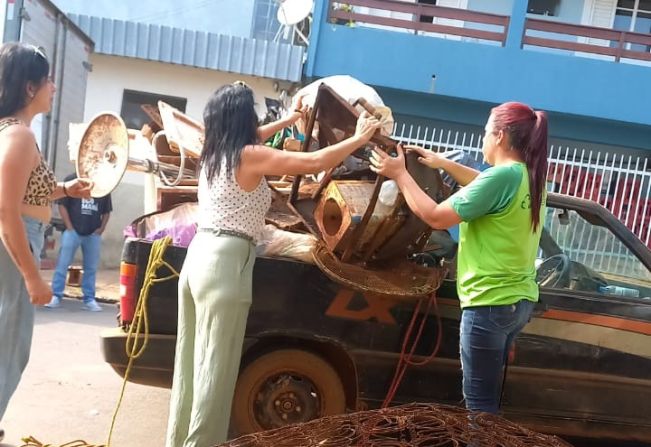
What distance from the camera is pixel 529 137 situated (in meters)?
2.66

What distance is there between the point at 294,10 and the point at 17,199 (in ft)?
27.1

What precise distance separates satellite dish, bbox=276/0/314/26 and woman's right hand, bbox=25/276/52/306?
26.7 feet

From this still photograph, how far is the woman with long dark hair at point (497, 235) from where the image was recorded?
8.57ft

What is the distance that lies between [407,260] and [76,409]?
2.33 meters

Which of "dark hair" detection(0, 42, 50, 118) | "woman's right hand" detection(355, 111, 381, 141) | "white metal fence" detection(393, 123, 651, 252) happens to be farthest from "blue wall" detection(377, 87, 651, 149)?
"dark hair" detection(0, 42, 50, 118)

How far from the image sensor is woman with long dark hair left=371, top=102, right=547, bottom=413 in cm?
261

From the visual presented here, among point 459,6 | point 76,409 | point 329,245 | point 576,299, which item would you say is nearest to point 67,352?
point 76,409

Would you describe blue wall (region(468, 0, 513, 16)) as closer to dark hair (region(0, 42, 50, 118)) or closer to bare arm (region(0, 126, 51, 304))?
dark hair (region(0, 42, 50, 118))

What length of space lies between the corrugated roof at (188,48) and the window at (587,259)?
7456 millimetres

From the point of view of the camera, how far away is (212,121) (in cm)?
288

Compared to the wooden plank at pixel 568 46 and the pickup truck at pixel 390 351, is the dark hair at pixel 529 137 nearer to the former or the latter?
the pickup truck at pixel 390 351

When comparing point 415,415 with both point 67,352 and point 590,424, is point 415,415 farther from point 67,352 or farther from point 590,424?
point 67,352

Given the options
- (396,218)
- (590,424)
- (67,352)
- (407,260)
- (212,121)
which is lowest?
(67,352)

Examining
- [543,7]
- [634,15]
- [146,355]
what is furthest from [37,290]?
[634,15]
